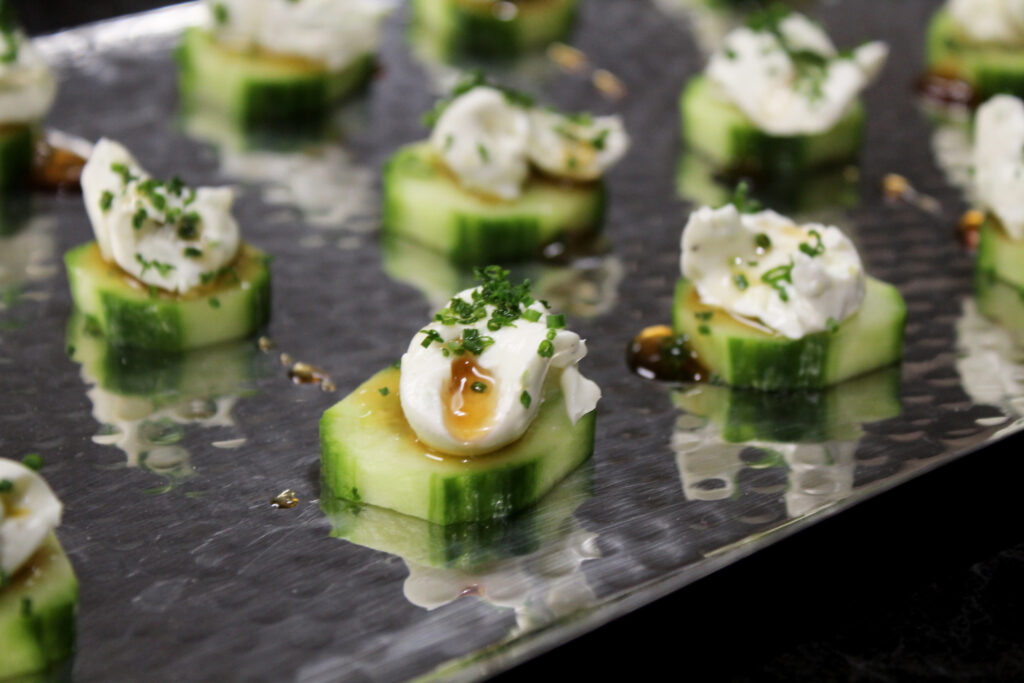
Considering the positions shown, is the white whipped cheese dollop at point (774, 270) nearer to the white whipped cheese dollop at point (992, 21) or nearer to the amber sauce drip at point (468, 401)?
the amber sauce drip at point (468, 401)

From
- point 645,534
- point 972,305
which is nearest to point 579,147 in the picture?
point 972,305

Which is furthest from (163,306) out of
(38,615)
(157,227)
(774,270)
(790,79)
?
(790,79)

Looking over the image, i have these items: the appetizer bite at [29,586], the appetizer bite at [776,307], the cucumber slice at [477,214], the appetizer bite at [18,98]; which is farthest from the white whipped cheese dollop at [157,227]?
the appetizer bite at [776,307]

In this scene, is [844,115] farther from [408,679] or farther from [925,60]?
[408,679]

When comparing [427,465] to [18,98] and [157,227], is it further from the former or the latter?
[18,98]

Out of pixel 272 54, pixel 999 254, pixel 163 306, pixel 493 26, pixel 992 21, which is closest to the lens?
pixel 163 306
